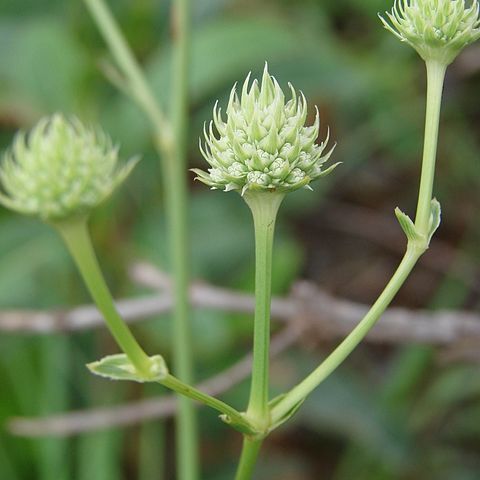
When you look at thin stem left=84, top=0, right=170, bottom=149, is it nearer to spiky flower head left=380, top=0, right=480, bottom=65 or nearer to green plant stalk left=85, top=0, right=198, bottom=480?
green plant stalk left=85, top=0, right=198, bottom=480

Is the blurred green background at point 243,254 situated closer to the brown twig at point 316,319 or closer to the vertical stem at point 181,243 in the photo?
the brown twig at point 316,319

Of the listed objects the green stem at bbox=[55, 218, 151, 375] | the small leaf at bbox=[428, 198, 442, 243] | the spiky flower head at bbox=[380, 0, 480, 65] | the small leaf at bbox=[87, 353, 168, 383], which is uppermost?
the spiky flower head at bbox=[380, 0, 480, 65]

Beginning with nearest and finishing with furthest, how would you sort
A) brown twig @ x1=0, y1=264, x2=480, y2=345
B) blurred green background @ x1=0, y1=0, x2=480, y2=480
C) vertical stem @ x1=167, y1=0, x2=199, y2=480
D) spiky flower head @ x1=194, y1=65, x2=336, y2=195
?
spiky flower head @ x1=194, y1=65, x2=336, y2=195, vertical stem @ x1=167, y1=0, x2=199, y2=480, brown twig @ x1=0, y1=264, x2=480, y2=345, blurred green background @ x1=0, y1=0, x2=480, y2=480

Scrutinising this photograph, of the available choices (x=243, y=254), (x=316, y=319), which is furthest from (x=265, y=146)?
(x=243, y=254)

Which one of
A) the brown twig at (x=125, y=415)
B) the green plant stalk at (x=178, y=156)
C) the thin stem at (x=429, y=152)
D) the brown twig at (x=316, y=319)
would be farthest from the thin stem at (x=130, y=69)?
the thin stem at (x=429, y=152)

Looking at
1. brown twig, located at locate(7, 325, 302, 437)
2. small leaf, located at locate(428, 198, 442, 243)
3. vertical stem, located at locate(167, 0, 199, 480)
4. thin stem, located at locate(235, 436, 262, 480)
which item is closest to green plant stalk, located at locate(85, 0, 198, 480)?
vertical stem, located at locate(167, 0, 199, 480)
